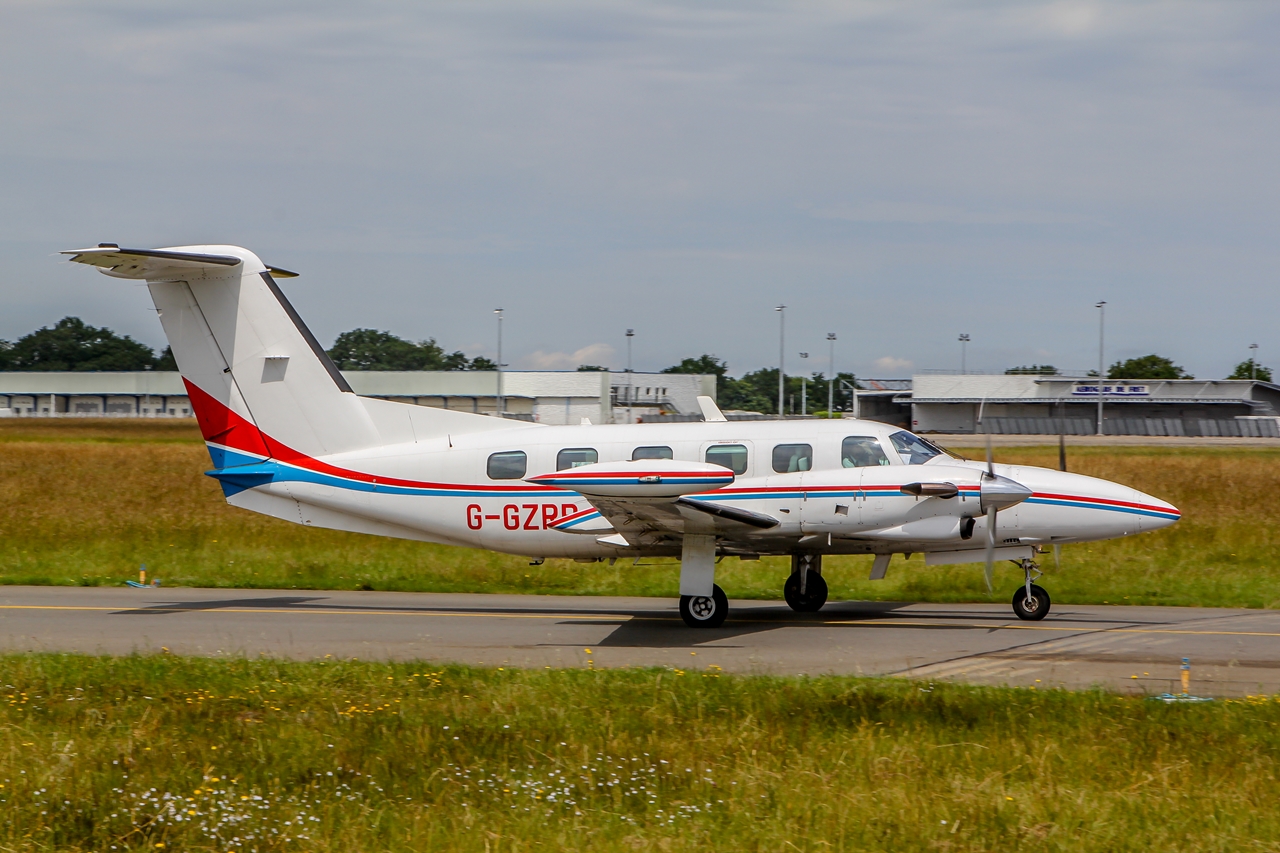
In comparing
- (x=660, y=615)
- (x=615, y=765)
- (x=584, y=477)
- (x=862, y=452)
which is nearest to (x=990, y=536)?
(x=862, y=452)

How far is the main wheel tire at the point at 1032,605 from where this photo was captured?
1277cm

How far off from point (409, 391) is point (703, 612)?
5879 cm

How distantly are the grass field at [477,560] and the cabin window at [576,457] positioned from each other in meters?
3.69

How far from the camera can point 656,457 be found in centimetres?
1304

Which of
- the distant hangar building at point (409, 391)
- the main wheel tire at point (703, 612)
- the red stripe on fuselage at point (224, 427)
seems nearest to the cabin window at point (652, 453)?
the main wheel tire at point (703, 612)

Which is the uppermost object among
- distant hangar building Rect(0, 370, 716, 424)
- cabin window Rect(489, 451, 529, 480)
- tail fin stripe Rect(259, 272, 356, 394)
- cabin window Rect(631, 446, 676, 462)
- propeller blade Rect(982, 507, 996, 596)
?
distant hangar building Rect(0, 370, 716, 424)

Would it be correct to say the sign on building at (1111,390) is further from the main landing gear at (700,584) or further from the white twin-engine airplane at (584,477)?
the main landing gear at (700,584)

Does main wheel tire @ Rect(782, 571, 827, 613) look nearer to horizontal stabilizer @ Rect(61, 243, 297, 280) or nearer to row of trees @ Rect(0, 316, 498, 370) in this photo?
horizontal stabilizer @ Rect(61, 243, 297, 280)

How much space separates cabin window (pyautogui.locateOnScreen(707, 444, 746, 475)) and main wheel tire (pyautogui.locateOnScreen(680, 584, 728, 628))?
57.2 inches

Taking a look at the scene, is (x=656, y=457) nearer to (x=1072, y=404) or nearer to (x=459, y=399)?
(x=459, y=399)

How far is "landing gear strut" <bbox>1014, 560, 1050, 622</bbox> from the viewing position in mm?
12773

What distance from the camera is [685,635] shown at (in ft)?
39.7

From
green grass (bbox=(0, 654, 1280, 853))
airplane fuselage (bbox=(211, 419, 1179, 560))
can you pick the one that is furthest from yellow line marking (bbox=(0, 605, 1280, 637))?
green grass (bbox=(0, 654, 1280, 853))

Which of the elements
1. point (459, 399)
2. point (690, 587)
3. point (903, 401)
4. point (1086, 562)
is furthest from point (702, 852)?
point (903, 401)
